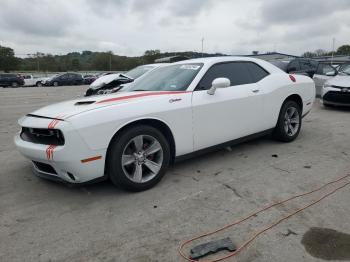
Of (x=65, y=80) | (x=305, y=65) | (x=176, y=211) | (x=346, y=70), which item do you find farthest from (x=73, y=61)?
(x=176, y=211)

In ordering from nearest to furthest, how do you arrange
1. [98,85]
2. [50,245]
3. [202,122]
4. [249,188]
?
1. [50,245]
2. [249,188]
3. [202,122]
4. [98,85]

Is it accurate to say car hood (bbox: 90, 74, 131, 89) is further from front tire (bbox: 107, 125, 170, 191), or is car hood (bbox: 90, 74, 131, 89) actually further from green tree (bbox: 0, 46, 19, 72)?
green tree (bbox: 0, 46, 19, 72)

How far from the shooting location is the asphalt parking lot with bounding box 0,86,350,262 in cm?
263

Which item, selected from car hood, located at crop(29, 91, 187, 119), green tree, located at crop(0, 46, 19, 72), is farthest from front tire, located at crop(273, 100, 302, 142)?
green tree, located at crop(0, 46, 19, 72)

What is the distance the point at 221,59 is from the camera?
4.81 metres

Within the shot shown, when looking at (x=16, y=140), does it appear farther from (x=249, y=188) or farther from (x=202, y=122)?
(x=249, y=188)

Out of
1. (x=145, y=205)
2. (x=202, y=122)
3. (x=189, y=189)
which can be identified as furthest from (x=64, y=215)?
(x=202, y=122)

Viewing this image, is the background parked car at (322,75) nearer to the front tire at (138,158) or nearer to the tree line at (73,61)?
the front tire at (138,158)

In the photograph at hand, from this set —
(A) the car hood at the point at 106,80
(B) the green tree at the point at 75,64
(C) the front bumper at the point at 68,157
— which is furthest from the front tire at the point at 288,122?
(B) the green tree at the point at 75,64

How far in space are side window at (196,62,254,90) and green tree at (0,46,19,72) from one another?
64644 millimetres

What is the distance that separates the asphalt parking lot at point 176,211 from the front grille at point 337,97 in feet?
14.5

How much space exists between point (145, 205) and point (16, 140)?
1.76 m

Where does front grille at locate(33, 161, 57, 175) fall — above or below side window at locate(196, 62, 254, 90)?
below

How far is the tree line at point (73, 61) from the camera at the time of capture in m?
61.1
